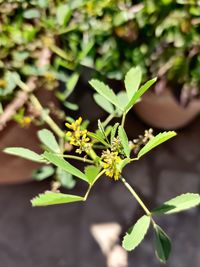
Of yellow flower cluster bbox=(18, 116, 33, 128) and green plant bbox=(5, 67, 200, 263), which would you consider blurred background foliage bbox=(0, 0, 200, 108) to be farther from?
green plant bbox=(5, 67, 200, 263)

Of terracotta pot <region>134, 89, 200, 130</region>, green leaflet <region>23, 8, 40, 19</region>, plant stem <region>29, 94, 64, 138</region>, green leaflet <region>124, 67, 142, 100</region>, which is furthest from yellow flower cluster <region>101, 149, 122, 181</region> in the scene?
terracotta pot <region>134, 89, 200, 130</region>

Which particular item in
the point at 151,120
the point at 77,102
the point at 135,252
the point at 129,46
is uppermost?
the point at 129,46

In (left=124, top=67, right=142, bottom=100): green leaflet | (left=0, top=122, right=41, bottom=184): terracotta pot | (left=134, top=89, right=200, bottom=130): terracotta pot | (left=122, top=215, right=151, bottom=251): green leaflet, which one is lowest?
(left=134, top=89, right=200, bottom=130): terracotta pot

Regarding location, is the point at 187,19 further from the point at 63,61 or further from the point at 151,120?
the point at 151,120

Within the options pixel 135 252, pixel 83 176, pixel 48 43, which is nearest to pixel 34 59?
pixel 48 43

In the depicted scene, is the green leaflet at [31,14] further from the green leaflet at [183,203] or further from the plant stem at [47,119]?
the green leaflet at [183,203]

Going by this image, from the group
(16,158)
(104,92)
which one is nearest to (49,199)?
(104,92)
